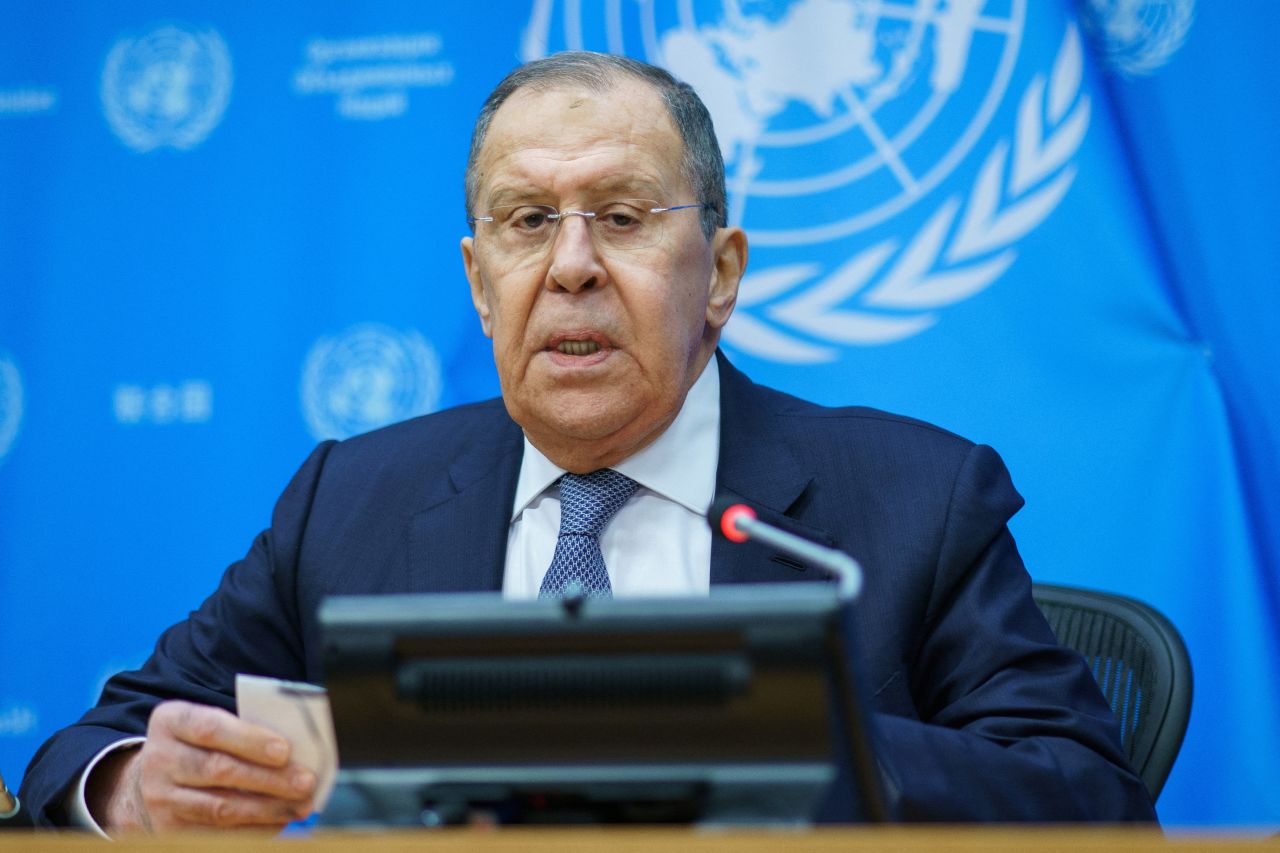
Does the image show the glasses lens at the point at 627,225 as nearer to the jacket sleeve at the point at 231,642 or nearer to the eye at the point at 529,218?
the eye at the point at 529,218

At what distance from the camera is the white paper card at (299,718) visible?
1.45m

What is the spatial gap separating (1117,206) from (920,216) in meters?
0.42

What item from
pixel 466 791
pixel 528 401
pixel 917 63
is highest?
pixel 917 63

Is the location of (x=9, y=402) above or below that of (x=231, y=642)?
above

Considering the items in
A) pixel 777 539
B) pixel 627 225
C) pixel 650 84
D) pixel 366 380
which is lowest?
pixel 777 539

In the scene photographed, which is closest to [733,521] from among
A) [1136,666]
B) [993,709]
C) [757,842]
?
[757,842]

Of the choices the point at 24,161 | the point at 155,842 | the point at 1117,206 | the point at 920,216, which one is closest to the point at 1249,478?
the point at 1117,206

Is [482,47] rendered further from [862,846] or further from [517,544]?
[862,846]

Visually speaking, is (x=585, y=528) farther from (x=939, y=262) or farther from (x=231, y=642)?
(x=939, y=262)

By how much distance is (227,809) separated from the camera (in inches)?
61.9

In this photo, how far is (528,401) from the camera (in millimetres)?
2316

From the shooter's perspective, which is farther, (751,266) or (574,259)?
(751,266)

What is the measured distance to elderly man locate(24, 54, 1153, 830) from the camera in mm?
2154

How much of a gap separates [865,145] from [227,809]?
2.16 meters
